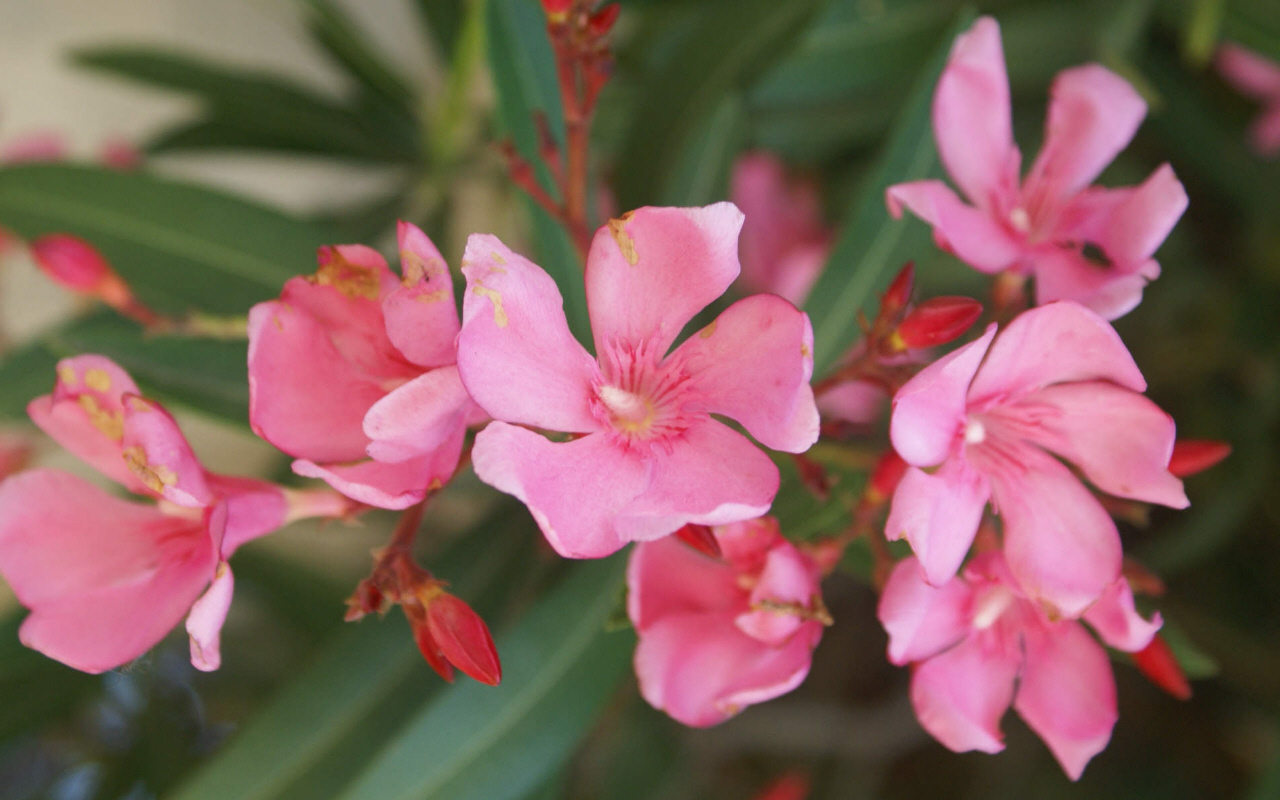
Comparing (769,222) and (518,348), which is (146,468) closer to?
(518,348)

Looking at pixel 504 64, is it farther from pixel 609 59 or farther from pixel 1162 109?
pixel 1162 109

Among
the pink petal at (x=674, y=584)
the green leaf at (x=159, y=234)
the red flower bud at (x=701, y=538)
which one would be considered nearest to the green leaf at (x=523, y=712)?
the pink petal at (x=674, y=584)

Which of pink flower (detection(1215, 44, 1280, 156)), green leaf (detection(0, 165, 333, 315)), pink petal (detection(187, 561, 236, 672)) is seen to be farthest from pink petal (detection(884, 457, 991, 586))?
pink flower (detection(1215, 44, 1280, 156))

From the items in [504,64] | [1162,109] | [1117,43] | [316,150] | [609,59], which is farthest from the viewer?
[316,150]

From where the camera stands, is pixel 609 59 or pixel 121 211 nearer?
pixel 609 59

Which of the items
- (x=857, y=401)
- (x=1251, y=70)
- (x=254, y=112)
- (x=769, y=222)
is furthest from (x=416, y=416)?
(x=1251, y=70)

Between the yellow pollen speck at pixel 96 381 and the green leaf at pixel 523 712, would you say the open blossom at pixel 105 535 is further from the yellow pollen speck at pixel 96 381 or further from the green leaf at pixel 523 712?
the green leaf at pixel 523 712

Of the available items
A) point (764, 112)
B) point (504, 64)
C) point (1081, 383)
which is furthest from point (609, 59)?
point (764, 112)
